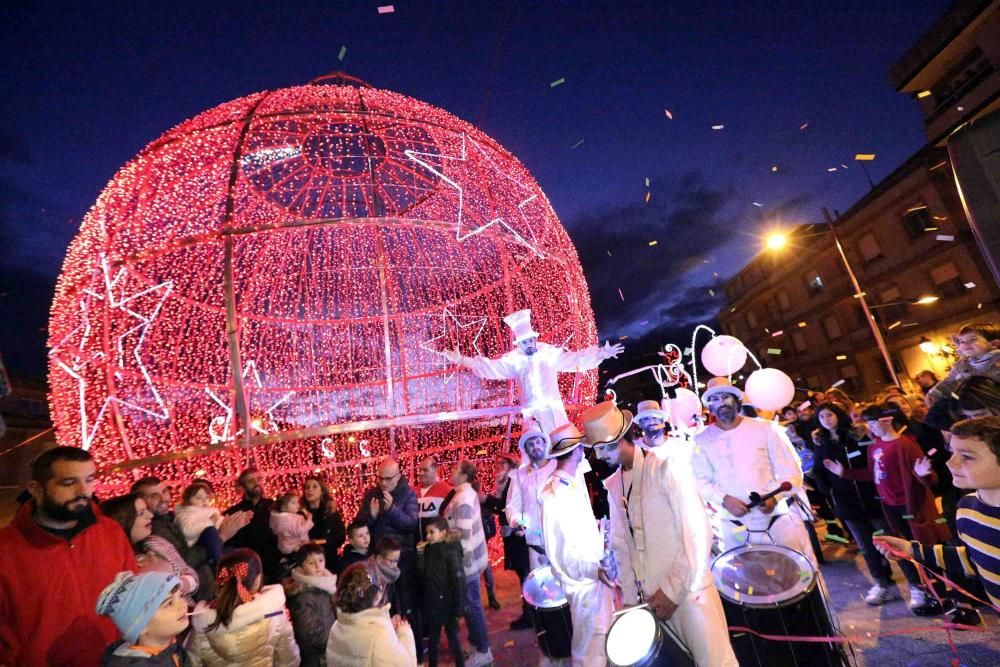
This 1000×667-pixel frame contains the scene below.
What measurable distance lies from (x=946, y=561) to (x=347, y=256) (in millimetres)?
7163

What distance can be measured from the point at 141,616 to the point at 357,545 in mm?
2347

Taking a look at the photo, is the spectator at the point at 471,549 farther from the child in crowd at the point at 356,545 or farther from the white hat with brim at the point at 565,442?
the white hat with brim at the point at 565,442

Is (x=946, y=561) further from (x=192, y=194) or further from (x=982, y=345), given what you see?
(x=192, y=194)

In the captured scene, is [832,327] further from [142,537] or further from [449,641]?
[142,537]

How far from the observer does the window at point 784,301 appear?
104 feet

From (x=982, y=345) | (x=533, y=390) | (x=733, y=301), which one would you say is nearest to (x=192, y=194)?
(x=533, y=390)

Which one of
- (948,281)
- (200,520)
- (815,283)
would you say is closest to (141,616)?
(200,520)

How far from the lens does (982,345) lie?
3.64 meters

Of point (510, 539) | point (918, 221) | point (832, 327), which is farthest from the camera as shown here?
point (832, 327)

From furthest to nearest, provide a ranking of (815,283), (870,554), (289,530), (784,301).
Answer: (784,301) → (815,283) → (870,554) → (289,530)

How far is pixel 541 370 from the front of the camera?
204 inches

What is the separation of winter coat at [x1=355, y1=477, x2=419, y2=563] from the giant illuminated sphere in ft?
2.79

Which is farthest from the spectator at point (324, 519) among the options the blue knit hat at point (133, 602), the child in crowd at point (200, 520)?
the blue knit hat at point (133, 602)

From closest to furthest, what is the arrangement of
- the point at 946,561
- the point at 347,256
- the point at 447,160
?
the point at 946,561, the point at 447,160, the point at 347,256
